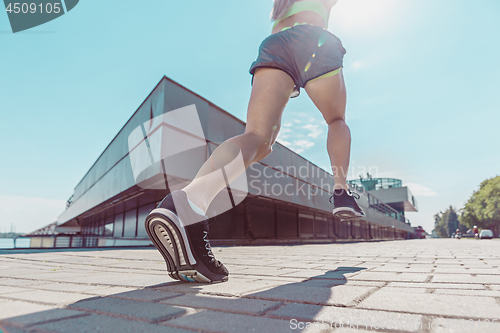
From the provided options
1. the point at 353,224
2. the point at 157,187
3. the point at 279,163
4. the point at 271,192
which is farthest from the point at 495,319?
the point at 353,224

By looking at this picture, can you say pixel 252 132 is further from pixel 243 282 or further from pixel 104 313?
pixel 104 313

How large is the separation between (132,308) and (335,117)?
6.70 ft

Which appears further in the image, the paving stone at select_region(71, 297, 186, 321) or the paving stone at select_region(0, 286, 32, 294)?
the paving stone at select_region(0, 286, 32, 294)

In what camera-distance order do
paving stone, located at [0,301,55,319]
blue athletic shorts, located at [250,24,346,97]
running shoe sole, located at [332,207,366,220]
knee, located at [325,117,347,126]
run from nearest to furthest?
paving stone, located at [0,301,55,319], blue athletic shorts, located at [250,24,346,97], running shoe sole, located at [332,207,366,220], knee, located at [325,117,347,126]

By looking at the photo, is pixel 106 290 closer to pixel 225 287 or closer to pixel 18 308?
pixel 18 308

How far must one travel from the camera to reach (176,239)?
1332mm

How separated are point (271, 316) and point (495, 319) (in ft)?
1.92

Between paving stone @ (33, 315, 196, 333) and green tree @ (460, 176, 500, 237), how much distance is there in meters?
60.2

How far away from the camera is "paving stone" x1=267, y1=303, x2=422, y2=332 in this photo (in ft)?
2.49

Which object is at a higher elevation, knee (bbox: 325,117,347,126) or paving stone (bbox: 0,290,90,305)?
knee (bbox: 325,117,347,126)

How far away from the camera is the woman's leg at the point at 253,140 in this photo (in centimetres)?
150

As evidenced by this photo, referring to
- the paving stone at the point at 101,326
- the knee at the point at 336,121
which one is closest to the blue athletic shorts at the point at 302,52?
the knee at the point at 336,121

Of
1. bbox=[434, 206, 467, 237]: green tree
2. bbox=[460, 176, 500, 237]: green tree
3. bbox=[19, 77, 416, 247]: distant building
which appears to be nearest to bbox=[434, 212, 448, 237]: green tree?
bbox=[434, 206, 467, 237]: green tree

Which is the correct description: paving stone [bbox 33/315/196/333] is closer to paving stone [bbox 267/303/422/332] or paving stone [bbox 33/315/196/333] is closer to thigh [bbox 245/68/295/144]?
paving stone [bbox 267/303/422/332]
